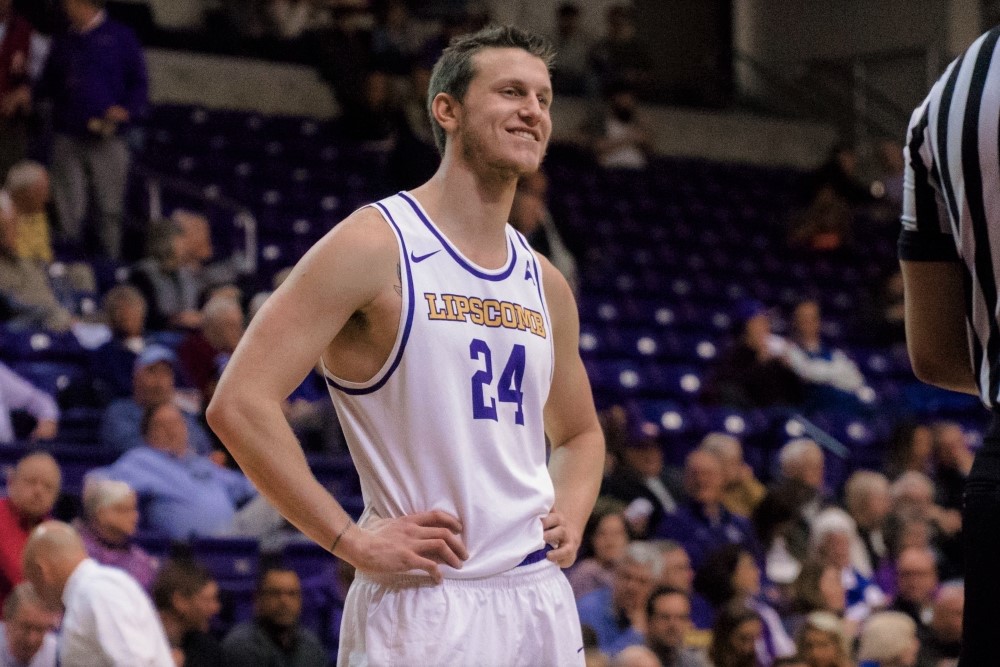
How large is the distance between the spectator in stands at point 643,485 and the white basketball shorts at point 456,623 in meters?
4.82

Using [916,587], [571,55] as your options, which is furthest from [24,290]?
[571,55]

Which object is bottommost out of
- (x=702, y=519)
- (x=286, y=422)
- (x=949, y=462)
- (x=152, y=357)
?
(x=949, y=462)

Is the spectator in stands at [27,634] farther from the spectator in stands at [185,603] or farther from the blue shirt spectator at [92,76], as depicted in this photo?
the blue shirt spectator at [92,76]

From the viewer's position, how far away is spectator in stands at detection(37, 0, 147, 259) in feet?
32.1

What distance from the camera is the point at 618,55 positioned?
16203 millimetres

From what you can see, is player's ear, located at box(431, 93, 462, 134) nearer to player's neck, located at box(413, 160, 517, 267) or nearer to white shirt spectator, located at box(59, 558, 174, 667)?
player's neck, located at box(413, 160, 517, 267)

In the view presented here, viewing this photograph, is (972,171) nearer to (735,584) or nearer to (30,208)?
(735,584)

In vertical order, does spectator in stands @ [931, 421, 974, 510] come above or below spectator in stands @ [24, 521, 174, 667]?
below

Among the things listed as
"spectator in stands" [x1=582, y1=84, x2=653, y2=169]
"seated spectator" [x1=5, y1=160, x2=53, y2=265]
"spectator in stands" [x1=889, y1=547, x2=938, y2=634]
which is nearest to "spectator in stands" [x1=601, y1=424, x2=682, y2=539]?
"spectator in stands" [x1=889, y1=547, x2=938, y2=634]

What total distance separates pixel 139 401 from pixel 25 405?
2.12 ft

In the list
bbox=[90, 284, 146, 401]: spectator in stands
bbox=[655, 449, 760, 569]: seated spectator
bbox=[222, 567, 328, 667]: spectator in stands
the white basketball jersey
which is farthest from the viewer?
bbox=[655, 449, 760, 569]: seated spectator

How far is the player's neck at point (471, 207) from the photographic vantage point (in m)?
3.16

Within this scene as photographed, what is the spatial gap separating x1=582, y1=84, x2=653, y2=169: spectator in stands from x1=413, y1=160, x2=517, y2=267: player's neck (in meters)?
11.9

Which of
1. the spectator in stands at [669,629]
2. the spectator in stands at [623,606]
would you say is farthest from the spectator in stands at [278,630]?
the spectator in stands at [669,629]
